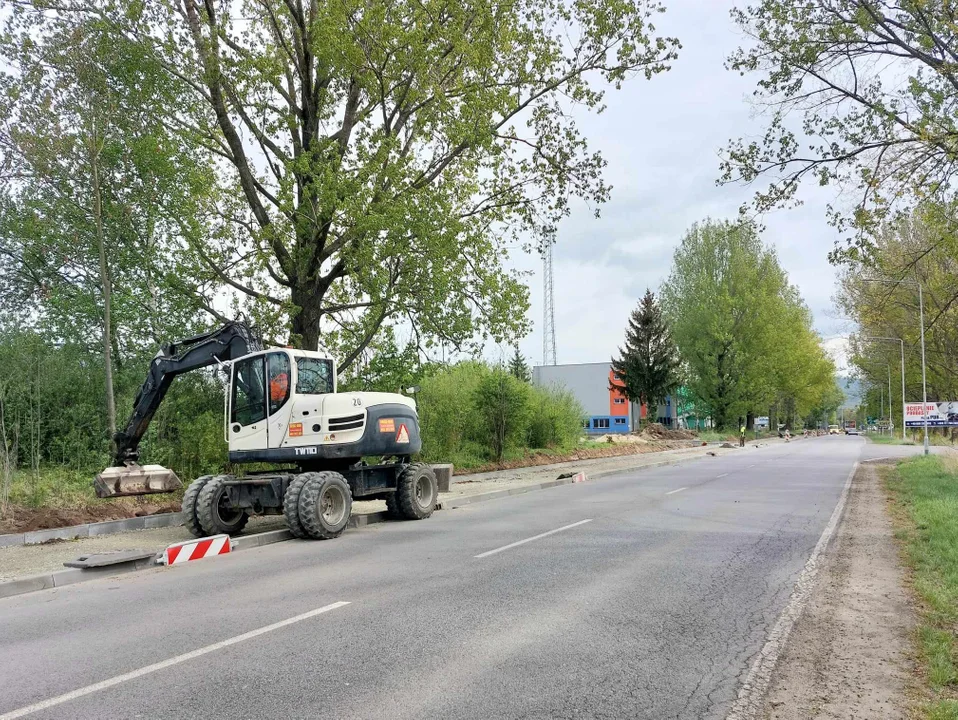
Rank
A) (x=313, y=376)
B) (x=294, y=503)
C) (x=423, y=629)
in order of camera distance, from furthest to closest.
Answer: (x=313, y=376) < (x=294, y=503) < (x=423, y=629)

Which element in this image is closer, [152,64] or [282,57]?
[152,64]

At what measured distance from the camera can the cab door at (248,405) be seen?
12.2 metres

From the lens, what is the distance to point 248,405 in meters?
12.3

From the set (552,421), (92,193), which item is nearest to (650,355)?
(552,421)

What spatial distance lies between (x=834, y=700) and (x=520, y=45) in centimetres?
1955

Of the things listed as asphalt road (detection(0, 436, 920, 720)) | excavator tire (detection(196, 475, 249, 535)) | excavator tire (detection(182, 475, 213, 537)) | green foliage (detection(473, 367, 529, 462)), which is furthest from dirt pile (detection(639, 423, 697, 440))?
excavator tire (detection(182, 475, 213, 537))

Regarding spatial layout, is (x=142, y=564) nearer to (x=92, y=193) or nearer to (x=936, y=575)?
(x=936, y=575)

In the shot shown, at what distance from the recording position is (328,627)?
6227 mm

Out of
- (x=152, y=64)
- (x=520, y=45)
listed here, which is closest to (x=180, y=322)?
(x=152, y=64)

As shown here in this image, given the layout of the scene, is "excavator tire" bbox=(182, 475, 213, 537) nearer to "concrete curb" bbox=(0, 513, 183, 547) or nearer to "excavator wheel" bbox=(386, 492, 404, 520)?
"concrete curb" bbox=(0, 513, 183, 547)

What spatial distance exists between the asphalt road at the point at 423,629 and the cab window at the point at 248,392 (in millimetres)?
2541

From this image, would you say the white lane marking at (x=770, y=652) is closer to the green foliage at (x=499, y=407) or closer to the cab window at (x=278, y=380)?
the cab window at (x=278, y=380)

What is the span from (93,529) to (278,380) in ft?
13.6

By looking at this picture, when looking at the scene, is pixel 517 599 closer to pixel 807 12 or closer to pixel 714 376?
pixel 807 12
